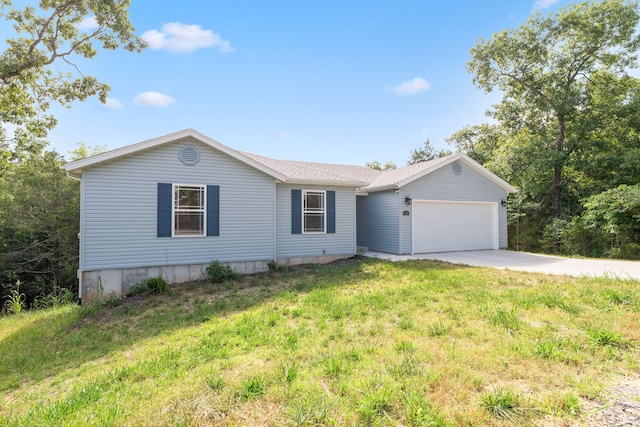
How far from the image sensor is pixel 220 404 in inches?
106

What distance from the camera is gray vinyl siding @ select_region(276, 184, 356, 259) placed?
1036cm

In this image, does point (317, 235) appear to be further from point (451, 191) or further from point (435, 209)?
point (451, 191)

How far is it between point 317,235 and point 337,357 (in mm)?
7386

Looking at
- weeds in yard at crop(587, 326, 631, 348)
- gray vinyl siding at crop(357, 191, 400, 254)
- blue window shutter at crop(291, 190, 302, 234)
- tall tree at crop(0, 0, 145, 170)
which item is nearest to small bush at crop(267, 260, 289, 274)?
blue window shutter at crop(291, 190, 302, 234)

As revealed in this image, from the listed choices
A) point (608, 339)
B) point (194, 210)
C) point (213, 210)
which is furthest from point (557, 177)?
point (194, 210)

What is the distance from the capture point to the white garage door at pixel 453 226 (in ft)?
40.6

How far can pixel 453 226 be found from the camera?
13.1 meters

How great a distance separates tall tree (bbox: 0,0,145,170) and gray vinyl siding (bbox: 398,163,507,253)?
12.2 meters

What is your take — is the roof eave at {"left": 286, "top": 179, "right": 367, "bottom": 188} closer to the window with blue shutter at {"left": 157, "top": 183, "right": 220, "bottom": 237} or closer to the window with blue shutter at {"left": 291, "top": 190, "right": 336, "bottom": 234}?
the window with blue shutter at {"left": 291, "top": 190, "right": 336, "bottom": 234}

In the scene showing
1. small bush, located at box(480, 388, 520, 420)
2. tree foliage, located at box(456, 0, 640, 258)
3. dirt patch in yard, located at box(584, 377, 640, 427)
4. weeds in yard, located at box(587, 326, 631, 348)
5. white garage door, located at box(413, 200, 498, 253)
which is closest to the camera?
dirt patch in yard, located at box(584, 377, 640, 427)

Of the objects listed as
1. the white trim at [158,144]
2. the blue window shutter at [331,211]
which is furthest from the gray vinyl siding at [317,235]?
the white trim at [158,144]

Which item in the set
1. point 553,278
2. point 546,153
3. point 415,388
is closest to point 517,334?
point 415,388

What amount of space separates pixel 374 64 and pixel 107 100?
11397mm

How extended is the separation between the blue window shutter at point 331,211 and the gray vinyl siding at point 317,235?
0.45 feet
